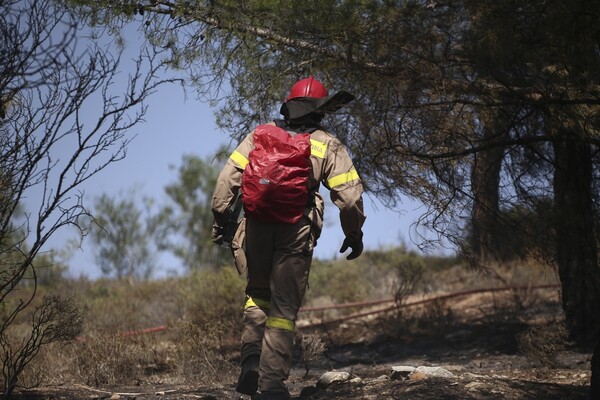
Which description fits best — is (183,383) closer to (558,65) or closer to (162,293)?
(558,65)

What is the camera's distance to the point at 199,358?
26.2 ft

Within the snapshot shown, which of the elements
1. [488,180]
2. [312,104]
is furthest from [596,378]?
[312,104]

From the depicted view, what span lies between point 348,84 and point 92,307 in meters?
7.20

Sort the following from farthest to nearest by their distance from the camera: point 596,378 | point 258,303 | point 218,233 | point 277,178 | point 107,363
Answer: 1. point 107,363
2. point 218,233
3. point 258,303
4. point 277,178
5. point 596,378

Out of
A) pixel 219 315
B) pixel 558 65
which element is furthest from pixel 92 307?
pixel 558 65

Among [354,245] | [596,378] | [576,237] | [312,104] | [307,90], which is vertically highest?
[307,90]

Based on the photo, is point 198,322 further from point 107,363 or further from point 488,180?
point 488,180

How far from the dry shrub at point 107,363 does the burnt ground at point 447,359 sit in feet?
1.33

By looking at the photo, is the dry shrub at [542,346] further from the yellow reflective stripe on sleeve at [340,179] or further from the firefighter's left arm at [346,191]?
the yellow reflective stripe on sleeve at [340,179]

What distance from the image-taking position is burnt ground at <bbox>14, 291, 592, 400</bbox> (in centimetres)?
603

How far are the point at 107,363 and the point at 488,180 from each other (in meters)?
3.79

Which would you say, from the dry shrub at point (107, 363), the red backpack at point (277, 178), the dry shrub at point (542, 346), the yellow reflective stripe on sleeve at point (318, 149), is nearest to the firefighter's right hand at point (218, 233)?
the red backpack at point (277, 178)

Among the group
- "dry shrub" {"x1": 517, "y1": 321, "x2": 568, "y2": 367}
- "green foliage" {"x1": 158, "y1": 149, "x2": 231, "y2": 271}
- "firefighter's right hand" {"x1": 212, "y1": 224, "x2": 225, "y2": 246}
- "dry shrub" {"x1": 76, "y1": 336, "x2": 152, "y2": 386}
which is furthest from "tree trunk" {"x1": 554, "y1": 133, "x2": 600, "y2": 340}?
"green foliage" {"x1": 158, "y1": 149, "x2": 231, "y2": 271}

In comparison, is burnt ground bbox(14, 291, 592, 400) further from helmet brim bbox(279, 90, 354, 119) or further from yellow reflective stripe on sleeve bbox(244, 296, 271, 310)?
helmet brim bbox(279, 90, 354, 119)
